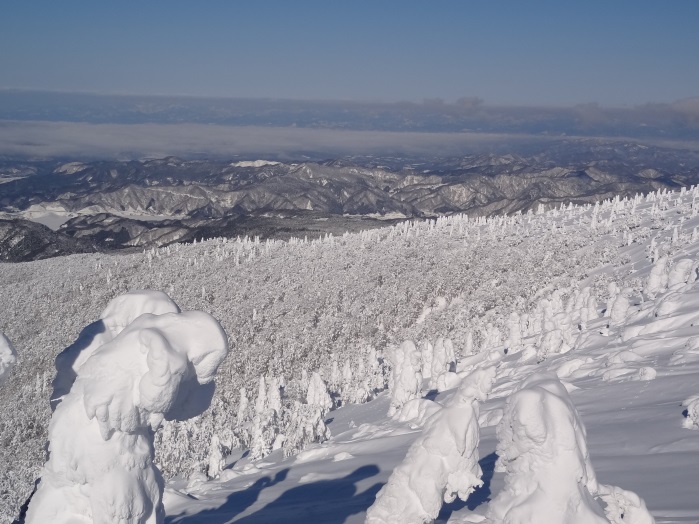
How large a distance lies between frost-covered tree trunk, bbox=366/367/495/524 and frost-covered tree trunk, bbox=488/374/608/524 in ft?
6.93

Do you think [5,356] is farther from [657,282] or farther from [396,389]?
[657,282]

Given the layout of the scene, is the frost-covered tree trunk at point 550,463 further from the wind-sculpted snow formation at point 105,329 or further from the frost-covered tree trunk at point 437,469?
the wind-sculpted snow formation at point 105,329

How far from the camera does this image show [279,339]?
10156 cm

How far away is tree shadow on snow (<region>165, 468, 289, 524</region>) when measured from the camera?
61.9 feet

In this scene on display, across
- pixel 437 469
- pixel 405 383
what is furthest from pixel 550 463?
pixel 405 383

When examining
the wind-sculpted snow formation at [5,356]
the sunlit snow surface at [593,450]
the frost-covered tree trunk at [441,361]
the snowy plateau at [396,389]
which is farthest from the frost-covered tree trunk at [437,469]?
the frost-covered tree trunk at [441,361]

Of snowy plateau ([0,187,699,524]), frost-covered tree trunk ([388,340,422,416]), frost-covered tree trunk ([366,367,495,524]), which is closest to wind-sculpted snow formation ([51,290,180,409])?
snowy plateau ([0,187,699,524])

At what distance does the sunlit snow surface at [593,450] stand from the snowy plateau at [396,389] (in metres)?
0.12

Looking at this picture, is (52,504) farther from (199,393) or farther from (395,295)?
(395,295)

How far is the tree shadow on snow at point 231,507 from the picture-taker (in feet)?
61.9

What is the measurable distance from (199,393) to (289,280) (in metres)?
114

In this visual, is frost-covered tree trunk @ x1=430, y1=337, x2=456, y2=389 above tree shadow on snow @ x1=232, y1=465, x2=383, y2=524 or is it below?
below

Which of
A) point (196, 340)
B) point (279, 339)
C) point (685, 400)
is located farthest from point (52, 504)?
point (279, 339)

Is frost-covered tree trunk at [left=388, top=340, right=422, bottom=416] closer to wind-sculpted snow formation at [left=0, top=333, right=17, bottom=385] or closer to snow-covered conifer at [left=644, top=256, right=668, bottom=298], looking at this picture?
snow-covered conifer at [left=644, top=256, right=668, bottom=298]
